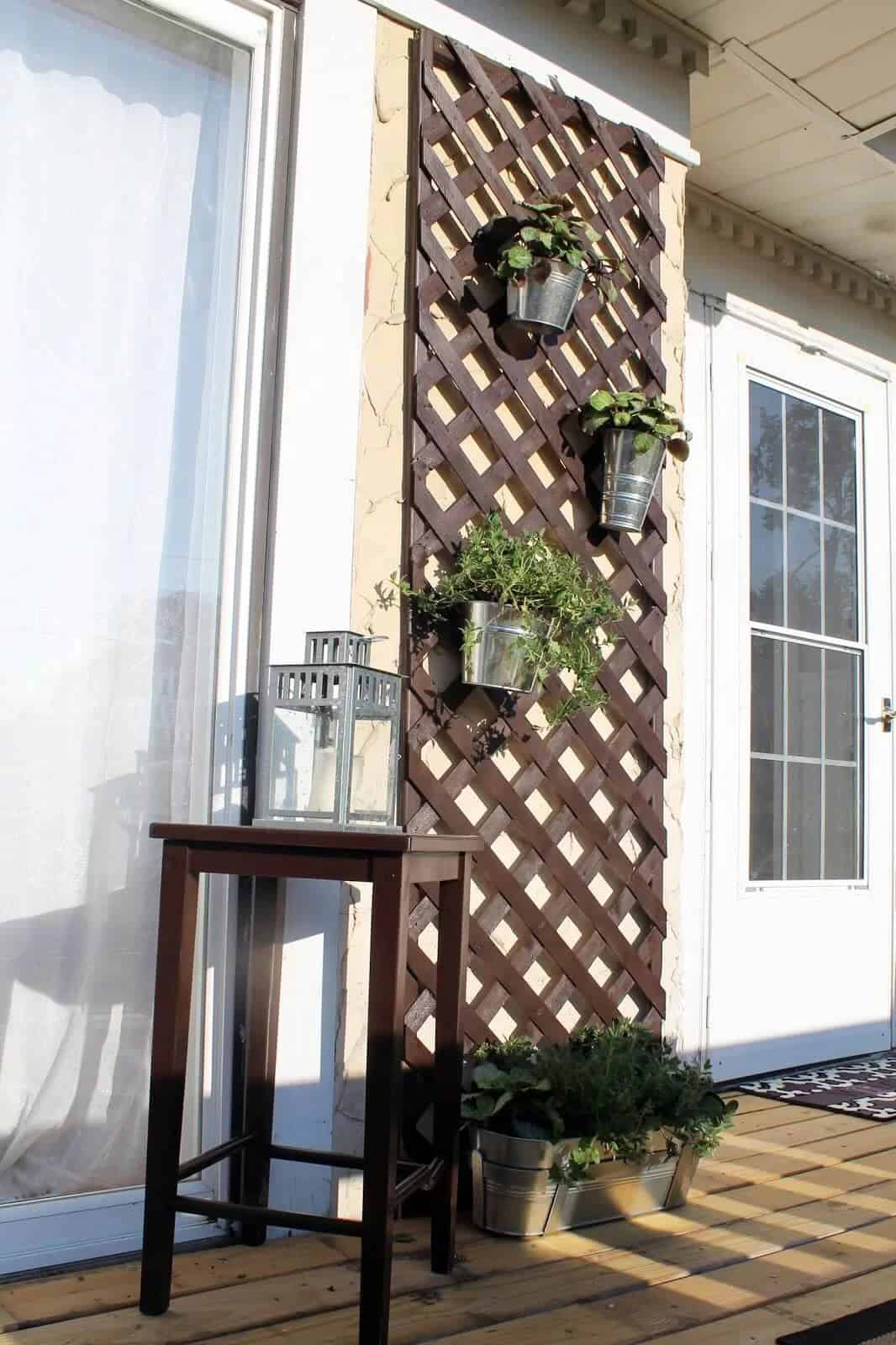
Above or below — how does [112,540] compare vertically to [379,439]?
below

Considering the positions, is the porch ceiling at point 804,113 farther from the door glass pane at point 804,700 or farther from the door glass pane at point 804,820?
the door glass pane at point 804,820

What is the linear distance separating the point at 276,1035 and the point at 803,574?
249cm

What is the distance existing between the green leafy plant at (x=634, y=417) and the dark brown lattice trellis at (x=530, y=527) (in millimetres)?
58

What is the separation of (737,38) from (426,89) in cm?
95

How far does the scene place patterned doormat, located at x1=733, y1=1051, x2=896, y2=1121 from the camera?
3.21 meters

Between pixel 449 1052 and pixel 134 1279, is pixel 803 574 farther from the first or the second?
pixel 134 1279

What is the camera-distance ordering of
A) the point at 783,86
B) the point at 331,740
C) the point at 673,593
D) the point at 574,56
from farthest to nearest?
the point at 783,86
the point at 673,593
the point at 574,56
the point at 331,740

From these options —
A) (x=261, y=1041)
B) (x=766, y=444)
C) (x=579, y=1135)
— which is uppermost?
(x=766, y=444)

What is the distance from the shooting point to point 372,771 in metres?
2.08

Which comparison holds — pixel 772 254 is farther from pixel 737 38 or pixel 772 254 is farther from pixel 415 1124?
pixel 415 1124

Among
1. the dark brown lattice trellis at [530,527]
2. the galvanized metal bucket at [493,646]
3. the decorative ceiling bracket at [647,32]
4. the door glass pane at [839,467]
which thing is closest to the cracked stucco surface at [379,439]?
the dark brown lattice trellis at [530,527]

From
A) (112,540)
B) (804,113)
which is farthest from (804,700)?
(112,540)

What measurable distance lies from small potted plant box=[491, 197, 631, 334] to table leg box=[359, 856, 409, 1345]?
50.5 inches

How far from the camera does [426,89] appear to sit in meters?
2.52
